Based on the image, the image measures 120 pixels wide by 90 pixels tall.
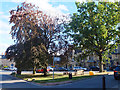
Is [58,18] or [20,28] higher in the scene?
[58,18]

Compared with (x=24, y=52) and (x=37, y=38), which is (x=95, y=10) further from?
(x=24, y=52)

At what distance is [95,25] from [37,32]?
10158 millimetres

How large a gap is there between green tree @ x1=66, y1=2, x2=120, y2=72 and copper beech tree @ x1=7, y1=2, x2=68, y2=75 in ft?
8.43

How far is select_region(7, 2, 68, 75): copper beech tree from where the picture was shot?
26109mm

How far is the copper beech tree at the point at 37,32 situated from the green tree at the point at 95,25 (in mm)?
2570

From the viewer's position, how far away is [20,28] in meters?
26.9

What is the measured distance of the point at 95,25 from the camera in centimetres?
2642

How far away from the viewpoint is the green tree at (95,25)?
2686 cm

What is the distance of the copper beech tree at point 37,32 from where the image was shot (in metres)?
26.1

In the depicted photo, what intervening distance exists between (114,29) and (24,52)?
16.4 meters

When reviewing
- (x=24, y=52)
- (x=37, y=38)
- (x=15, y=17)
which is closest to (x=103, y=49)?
(x=37, y=38)

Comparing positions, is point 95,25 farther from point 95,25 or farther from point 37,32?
point 37,32

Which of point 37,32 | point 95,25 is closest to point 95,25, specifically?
point 95,25

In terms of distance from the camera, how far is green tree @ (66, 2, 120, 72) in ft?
88.1
